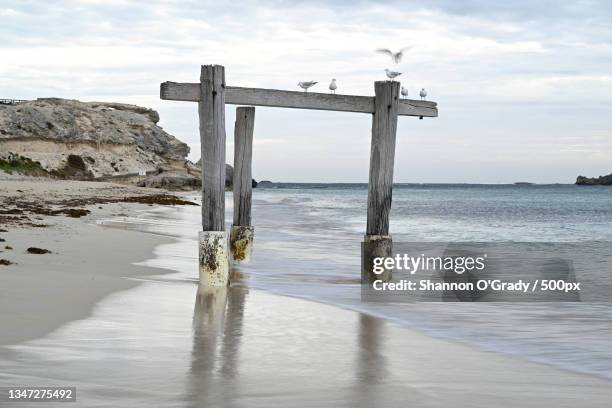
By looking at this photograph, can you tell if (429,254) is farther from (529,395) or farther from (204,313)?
(529,395)

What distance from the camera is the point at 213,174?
10750 mm

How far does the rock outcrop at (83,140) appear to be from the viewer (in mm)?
82125

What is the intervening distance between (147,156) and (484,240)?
75.5m

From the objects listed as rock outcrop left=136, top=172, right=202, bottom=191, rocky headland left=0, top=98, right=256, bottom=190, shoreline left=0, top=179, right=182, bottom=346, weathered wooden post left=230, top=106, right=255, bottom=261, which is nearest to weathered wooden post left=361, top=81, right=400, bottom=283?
shoreline left=0, top=179, right=182, bottom=346

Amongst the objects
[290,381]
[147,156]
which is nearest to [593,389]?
[290,381]

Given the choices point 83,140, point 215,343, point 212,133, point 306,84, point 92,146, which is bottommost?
point 215,343

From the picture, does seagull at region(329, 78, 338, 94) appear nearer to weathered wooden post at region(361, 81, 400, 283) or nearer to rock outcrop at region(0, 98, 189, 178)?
weathered wooden post at region(361, 81, 400, 283)

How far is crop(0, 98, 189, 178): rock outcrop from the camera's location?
82.1 meters

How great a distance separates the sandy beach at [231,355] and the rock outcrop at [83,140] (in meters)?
63.4

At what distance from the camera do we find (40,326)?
6926 millimetres

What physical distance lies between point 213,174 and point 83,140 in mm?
80398

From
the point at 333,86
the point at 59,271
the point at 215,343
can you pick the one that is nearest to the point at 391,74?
the point at 333,86

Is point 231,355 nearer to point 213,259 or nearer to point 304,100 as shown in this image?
point 213,259

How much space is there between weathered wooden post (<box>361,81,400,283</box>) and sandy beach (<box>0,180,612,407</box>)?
8.49 ft
